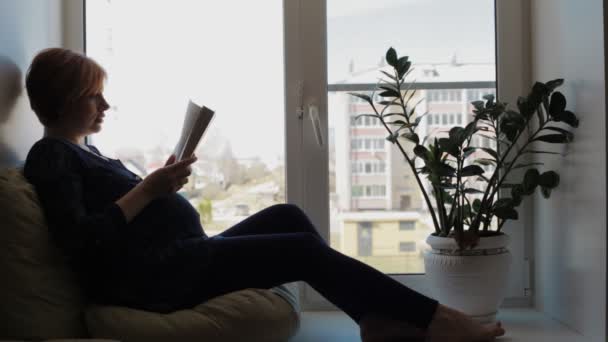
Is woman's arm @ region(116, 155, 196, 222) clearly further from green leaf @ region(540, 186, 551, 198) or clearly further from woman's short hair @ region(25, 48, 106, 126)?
green leaf @ region(540, 186, 551, 198)

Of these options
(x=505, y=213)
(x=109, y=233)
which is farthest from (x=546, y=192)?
(x=109, y=233)

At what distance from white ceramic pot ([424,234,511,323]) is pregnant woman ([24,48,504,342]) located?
0.30 m

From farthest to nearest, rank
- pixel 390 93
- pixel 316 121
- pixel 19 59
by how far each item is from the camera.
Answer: pixel 316 121
pixel 390 93
pixel 19 59

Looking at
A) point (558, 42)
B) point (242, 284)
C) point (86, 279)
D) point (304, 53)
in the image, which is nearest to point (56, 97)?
point (86, 279)

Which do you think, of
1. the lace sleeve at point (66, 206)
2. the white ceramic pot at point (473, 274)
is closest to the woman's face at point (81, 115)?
the lace sleeve at point (66, 206)

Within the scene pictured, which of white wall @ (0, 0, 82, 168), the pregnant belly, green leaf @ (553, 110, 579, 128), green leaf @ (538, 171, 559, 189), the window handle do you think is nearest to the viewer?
the pregnant belly

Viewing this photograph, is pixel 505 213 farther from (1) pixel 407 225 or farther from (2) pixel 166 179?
(2) pixel 166 179

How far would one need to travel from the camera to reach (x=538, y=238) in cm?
243

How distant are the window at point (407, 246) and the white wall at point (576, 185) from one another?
0.46 m

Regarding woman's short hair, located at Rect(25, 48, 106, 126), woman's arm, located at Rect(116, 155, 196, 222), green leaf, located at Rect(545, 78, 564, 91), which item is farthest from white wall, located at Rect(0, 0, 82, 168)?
green leaf, located at Rect(545, 78, 564, 91)

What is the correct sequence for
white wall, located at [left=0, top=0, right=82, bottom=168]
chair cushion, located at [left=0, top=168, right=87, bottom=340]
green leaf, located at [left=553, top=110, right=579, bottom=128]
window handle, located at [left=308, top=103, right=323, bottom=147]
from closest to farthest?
chair cushion, located at [left=0, top=168, right=87, bottom=340] < white wall, located at [left=0, top=0, right=82, bottom=168] < green leaf, located at [left=553, top=110, right=579, bottom=128] < window handle, located at [left=308, top=103, right=323, bottom=147]

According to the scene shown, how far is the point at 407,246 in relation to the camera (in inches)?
98.9

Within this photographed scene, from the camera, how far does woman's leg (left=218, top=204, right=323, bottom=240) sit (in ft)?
6.75

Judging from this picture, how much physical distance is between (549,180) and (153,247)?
1.28 metres
